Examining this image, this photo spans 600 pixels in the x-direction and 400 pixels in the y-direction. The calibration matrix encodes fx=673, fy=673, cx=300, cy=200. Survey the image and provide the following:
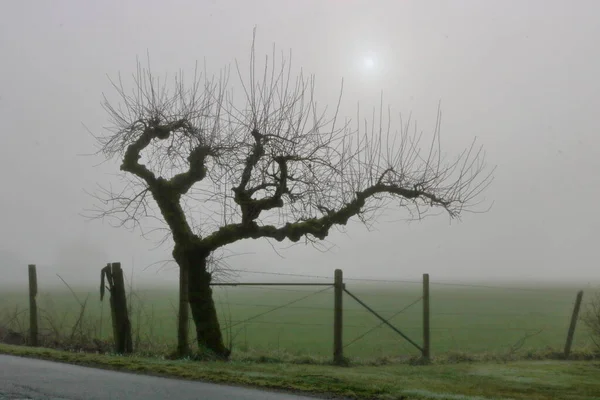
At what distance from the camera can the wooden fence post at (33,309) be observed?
15.5m

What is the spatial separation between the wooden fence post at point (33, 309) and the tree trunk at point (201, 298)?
3873 millimetres

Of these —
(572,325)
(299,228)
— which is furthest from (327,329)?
(299,228)

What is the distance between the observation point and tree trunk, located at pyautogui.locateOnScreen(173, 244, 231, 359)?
1407 cm

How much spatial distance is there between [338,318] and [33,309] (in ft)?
23.6

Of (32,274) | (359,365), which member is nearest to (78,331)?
(32,274)

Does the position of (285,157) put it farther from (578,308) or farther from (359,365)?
(578,308)

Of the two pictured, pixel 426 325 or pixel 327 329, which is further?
pixel 327 329

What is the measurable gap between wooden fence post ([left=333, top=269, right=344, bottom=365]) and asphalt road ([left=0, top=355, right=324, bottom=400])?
496cm

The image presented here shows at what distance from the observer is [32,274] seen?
16266mm

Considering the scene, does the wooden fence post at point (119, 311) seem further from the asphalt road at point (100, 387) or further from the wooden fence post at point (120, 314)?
the asphalt road at point (100, 387)

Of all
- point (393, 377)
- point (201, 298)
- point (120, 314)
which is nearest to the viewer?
point (393, 377)

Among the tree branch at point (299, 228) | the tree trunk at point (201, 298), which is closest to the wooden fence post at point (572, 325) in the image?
the tree branch at point (299, 228)

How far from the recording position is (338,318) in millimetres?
13953

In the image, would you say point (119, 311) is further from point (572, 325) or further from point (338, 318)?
point (572, 325)
